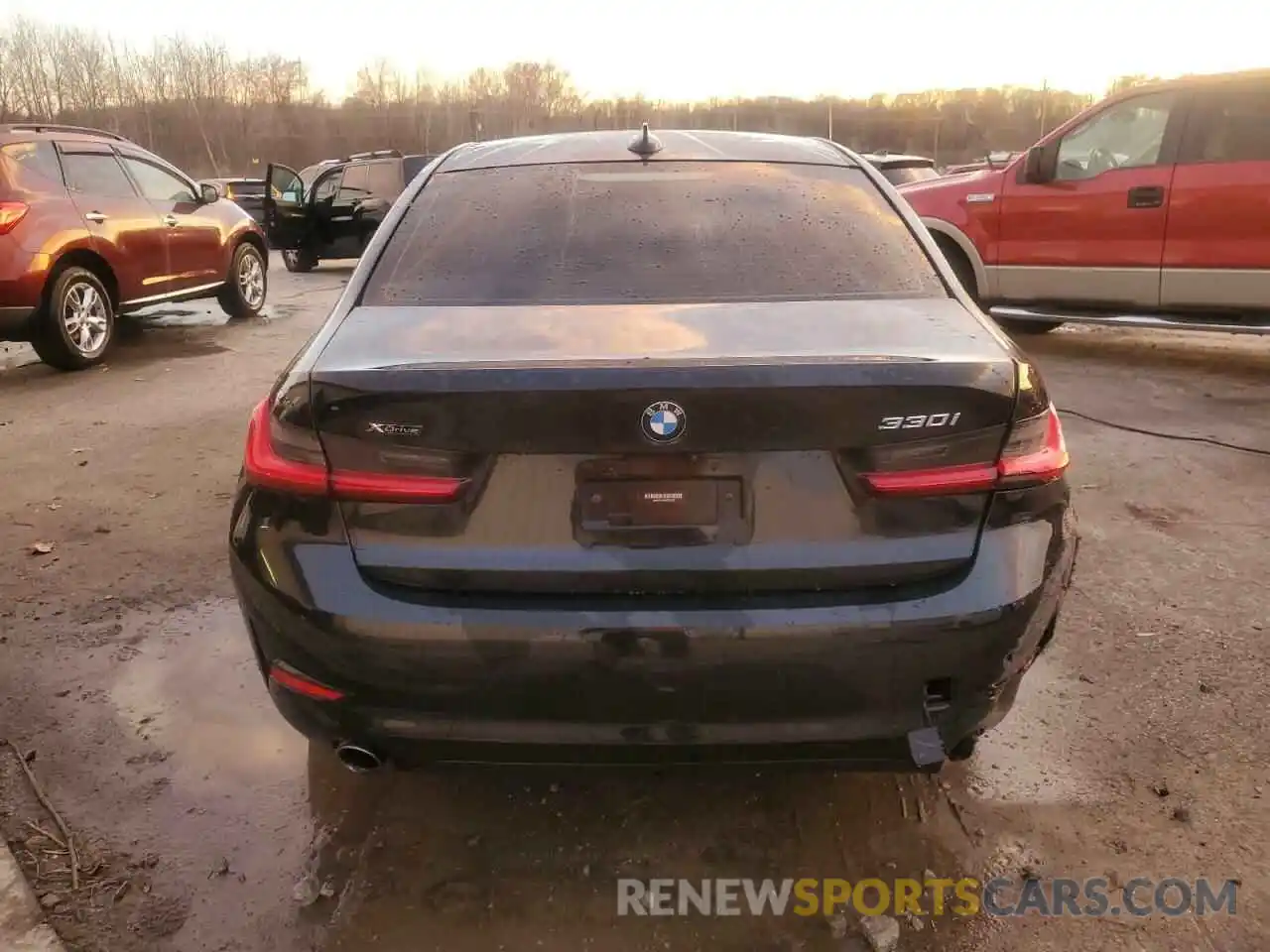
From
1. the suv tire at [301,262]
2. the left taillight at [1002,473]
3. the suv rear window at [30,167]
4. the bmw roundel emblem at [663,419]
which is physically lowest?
the suv tire at [301,262]

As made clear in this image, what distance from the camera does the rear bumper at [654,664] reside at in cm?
189

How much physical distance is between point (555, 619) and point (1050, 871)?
1.37 metres

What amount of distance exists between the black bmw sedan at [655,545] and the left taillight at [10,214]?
6641mm

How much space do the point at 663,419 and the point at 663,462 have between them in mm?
84

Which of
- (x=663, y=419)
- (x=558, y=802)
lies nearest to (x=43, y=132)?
(x=558, y=802)

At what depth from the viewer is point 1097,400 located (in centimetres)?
659

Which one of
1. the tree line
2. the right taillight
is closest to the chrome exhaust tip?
the right taillight

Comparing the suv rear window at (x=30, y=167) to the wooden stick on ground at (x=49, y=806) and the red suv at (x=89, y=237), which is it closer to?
the red suv at (x=89, y=237)

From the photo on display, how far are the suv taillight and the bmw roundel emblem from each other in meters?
7.29

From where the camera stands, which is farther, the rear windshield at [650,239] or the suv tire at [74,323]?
the suv tire at [74,323]

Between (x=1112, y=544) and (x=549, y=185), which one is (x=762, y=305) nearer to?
(x=549, y=185)

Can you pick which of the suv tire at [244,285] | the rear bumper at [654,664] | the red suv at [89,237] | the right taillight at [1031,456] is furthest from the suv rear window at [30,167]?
the right taillight at [1031,456]

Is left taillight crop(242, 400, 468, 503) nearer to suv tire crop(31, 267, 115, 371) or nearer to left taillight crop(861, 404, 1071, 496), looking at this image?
left taillight crop(861, 404, 1071, 496)

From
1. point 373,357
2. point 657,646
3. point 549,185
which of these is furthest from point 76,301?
point 657,646
